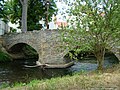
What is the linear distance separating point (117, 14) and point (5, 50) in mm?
22748

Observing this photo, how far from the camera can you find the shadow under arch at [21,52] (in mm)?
37219

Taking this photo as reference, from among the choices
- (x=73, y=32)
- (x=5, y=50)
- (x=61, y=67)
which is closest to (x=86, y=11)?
(x=73, y=32)

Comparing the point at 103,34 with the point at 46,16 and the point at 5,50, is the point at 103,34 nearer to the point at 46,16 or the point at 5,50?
the point at 5,50

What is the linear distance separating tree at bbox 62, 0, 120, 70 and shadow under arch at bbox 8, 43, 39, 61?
20483 millimetres

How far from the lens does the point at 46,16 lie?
4044 cm

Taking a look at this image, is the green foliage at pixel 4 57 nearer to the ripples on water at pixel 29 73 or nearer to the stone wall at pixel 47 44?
the stone wall at pixel 47 44

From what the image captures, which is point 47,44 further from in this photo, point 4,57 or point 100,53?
point 100,53

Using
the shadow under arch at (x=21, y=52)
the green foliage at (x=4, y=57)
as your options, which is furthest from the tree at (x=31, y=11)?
the green foliage at (x=4, y=57)

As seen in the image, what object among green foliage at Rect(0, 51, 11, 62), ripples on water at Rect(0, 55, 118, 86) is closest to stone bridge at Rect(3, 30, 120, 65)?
green foliage at Rect(0, 51, 11, 62)

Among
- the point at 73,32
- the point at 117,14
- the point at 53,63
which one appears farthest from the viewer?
the point at 53,63

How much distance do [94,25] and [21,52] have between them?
982 inches

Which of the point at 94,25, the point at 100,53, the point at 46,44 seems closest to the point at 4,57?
the point at 46,44

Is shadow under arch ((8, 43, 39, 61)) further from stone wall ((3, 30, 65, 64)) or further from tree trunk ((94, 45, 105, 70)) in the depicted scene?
tree trunk ((94, 45, 105, 70))

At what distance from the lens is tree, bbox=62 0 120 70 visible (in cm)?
1577
